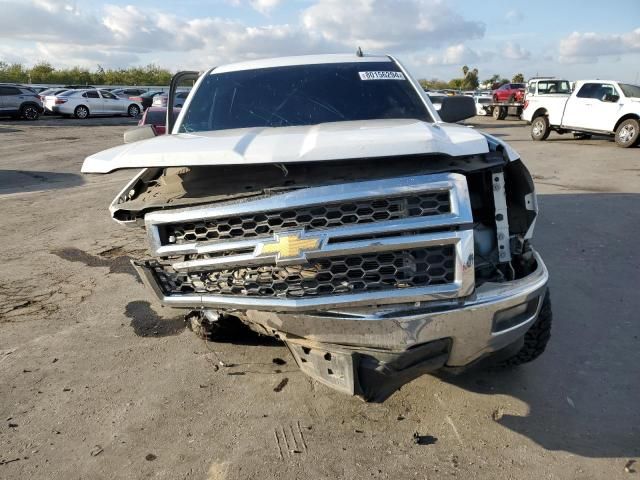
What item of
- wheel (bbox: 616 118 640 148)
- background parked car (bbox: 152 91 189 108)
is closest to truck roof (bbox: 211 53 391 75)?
wheel (bbox: 616 118 640 148)

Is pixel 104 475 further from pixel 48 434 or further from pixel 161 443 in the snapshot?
pixel 48 434

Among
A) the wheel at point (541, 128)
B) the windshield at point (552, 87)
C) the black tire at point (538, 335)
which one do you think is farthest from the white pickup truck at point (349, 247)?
the windshield at point (552, 87)

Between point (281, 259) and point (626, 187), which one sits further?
point (626, 187)

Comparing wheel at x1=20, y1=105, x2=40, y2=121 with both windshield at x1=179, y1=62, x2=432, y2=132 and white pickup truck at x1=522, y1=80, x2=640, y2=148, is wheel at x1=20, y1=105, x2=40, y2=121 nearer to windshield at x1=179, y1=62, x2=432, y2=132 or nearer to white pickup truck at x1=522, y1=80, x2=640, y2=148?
white pickup truck at x1=522, y1=80, x2=640, y2=148

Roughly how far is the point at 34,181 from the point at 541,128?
49.7 feet

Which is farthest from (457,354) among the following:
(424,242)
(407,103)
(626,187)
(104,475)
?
(626,187)

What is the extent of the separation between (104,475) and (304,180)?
173 cm

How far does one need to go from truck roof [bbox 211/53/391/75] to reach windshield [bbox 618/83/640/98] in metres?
12.9

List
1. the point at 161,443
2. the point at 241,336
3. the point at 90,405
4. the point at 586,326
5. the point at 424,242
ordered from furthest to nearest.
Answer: the point at 586,326, the point at 241,336, the point at 90,405, the point at 161,443, the point at 424,242

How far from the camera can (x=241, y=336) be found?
11.5ft

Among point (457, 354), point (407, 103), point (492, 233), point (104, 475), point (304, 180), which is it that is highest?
point (407, 103)

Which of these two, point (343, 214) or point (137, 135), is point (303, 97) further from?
point (343, 214)

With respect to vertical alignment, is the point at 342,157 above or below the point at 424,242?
above

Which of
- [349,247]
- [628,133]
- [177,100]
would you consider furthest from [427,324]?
[177,100]
